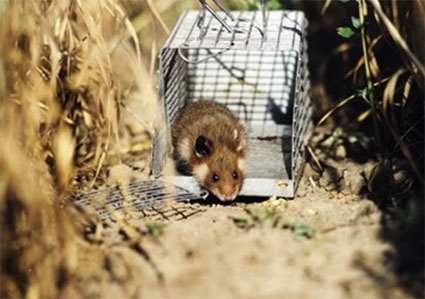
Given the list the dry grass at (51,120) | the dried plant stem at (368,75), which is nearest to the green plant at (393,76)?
the dried plant stem at (368,75)

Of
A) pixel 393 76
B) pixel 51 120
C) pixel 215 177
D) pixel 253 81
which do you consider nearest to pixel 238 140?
pixel 215 177

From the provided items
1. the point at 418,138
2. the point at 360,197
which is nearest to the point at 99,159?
the point at 360,197

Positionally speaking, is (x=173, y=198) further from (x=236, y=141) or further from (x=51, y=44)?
(x=51, y=44)

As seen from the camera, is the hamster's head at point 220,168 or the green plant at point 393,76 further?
the hamster's head at point 220,168

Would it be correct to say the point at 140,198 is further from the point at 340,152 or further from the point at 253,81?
the point at 253,81

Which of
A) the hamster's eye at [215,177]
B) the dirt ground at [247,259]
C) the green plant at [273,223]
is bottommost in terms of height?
the dirt ground at [247,259]

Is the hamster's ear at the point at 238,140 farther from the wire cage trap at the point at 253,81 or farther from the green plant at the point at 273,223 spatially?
the green plant at the point at 273,223

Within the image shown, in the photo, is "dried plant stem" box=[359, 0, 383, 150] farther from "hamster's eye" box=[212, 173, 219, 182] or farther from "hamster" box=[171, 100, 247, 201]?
"hamster's eye" box=[212, 173, 219, 182]
